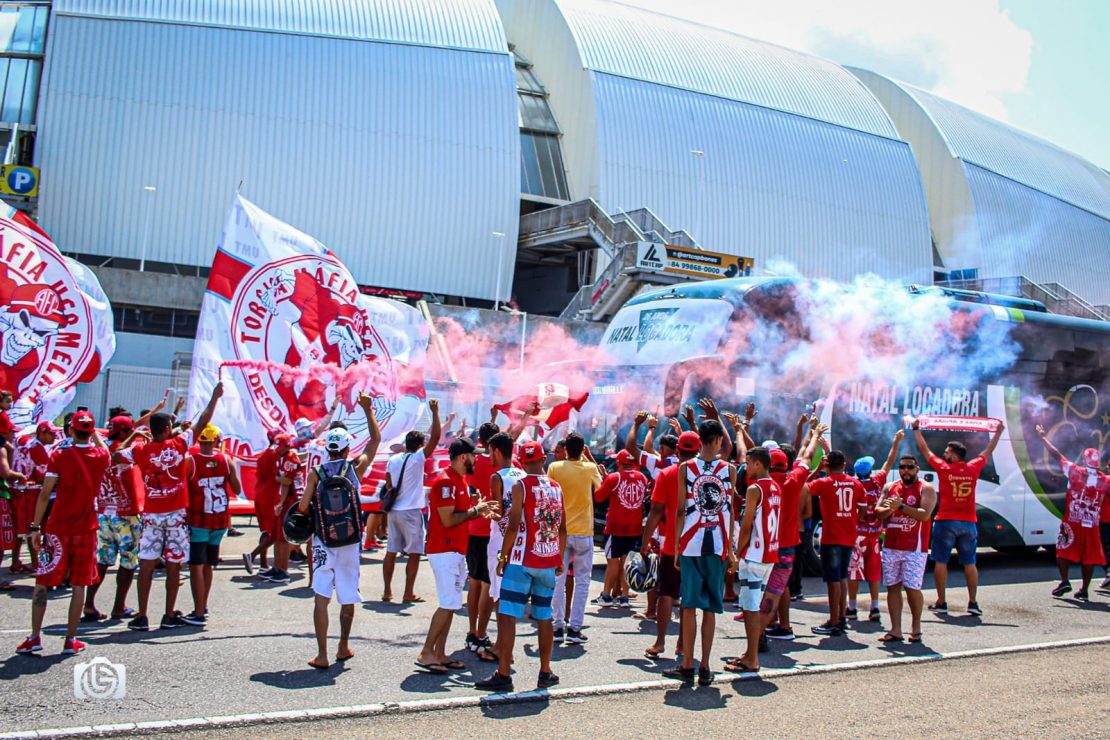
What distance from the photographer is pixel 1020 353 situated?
51.3 ft

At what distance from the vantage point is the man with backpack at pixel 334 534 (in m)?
7.53

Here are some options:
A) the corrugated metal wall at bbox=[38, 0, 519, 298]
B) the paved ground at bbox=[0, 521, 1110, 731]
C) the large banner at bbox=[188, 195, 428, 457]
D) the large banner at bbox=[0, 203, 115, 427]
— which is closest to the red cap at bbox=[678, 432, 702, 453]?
the paved ground at bbox=[0, 521, 1110, 731]

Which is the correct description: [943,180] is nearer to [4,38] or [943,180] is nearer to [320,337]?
[4,38]

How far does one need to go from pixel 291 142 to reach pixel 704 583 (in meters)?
33.4

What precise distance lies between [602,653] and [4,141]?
35300 millimetres

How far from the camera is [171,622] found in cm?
880

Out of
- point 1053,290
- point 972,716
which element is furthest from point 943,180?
point 972,716

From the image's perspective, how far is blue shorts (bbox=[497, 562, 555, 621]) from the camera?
23.9 ft

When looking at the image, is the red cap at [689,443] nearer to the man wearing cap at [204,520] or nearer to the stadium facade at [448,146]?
the man wearing cap at [204,520]

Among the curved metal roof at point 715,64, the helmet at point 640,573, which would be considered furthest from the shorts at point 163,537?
the curved metal roof at point 715,64

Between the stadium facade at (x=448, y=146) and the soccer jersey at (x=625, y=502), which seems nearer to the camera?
the soccer jersey at (x=625, y=502)

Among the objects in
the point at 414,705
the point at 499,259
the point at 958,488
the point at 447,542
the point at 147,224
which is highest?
A: the point at 499,259

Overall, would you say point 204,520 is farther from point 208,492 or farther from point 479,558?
point 479,558

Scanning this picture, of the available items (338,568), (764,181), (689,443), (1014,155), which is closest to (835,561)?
(689,443)
